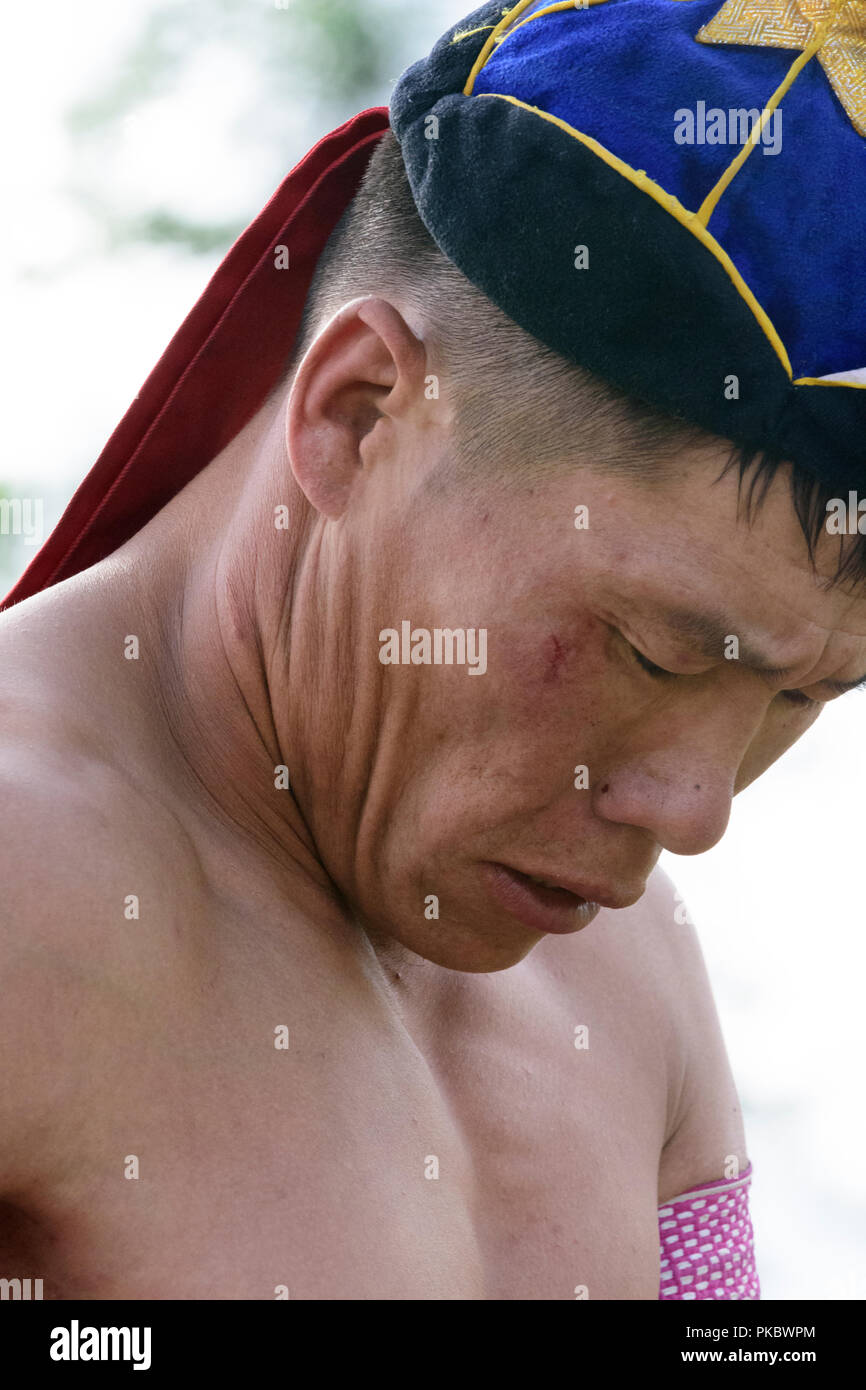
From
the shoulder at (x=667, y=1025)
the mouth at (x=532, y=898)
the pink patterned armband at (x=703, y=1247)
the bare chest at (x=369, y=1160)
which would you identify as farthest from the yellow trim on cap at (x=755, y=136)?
the pink patterned armband at (x=703, y=1247)

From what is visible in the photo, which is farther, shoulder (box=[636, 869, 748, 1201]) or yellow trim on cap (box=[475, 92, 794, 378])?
shoulder (box=[636, 869, 748, 1201])

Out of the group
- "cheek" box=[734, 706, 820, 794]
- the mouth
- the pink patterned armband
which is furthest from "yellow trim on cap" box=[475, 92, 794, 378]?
the pink patterned armband

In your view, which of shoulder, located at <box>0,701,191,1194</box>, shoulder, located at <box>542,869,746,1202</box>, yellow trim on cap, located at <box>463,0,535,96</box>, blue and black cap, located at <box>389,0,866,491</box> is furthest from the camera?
shoulder, located at <box>542,869,746,1202</box>

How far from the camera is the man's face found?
0.90 meters

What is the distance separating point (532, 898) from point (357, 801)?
136 millimetres

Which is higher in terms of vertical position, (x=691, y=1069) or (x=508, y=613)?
A: (x=508, y=613)

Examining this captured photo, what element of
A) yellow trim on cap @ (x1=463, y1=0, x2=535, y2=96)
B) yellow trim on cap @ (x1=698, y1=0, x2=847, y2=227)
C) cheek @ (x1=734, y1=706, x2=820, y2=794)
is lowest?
cheek @ (x1=734, y1=706, x2=820, y2=794)

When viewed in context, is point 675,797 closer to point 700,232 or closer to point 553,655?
point 553,655

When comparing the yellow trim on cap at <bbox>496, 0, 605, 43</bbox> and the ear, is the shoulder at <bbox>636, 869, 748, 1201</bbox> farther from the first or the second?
the yellow trim on cap at <bbox>496, 0, 605, 43</bbox>

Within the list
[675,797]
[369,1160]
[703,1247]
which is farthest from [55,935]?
[703,1247]

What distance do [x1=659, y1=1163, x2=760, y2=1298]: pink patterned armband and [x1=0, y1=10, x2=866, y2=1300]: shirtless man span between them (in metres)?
0.18

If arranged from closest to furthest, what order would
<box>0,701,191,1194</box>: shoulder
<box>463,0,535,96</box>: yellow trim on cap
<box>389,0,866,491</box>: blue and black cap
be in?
<box>0,701,191,1194</box>: shoulder → <box>389,0,866,491</box>: blue and black cap → <box>463,0,535,96</box>: yellow trim on cap

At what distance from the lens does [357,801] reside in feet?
3.43

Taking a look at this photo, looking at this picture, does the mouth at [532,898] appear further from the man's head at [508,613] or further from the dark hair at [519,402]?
the dark hair at [519,402]
